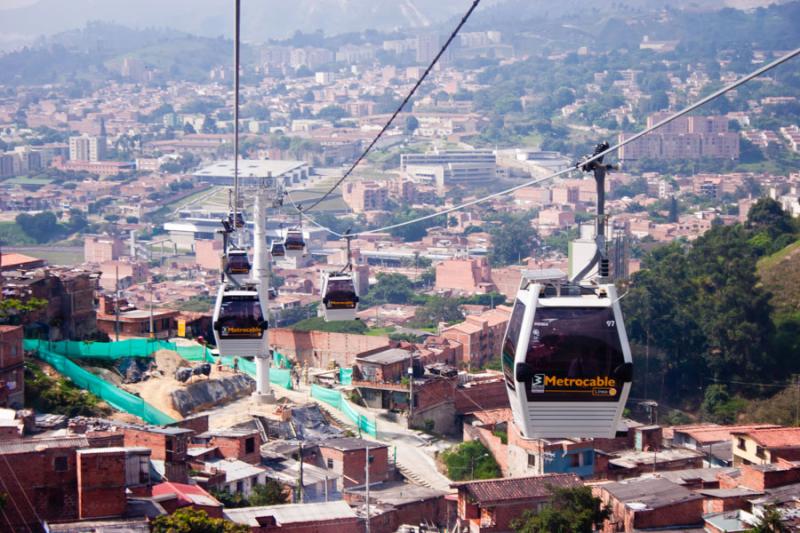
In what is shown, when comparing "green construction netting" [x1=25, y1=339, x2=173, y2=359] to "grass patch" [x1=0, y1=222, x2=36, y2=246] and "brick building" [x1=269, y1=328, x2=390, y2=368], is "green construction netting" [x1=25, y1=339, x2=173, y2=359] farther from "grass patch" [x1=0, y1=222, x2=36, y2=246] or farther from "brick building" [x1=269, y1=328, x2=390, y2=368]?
"grass patch" [x1=0, y1=222, x2=36, y2=246]

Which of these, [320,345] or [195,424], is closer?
[195,424]

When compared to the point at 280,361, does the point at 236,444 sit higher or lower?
higher

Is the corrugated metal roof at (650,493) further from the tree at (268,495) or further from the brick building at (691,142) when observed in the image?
the brick building at (691,142)

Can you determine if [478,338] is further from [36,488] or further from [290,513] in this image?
[36,488]

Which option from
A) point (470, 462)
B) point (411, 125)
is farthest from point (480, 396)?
point (411, 125)

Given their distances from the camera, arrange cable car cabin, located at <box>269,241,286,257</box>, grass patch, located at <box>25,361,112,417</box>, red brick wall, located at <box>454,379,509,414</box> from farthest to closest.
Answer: red brick wall, located at <box>454,379,509,414</box> → cable car cabin, located at <box>269,241,286,257</box> → grass patch, located at <box>25,361,112,417</box>

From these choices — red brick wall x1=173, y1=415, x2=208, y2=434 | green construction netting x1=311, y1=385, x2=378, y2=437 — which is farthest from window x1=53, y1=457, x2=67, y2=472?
green construction netting x1=311, y1=385, x2=378, y2=437
